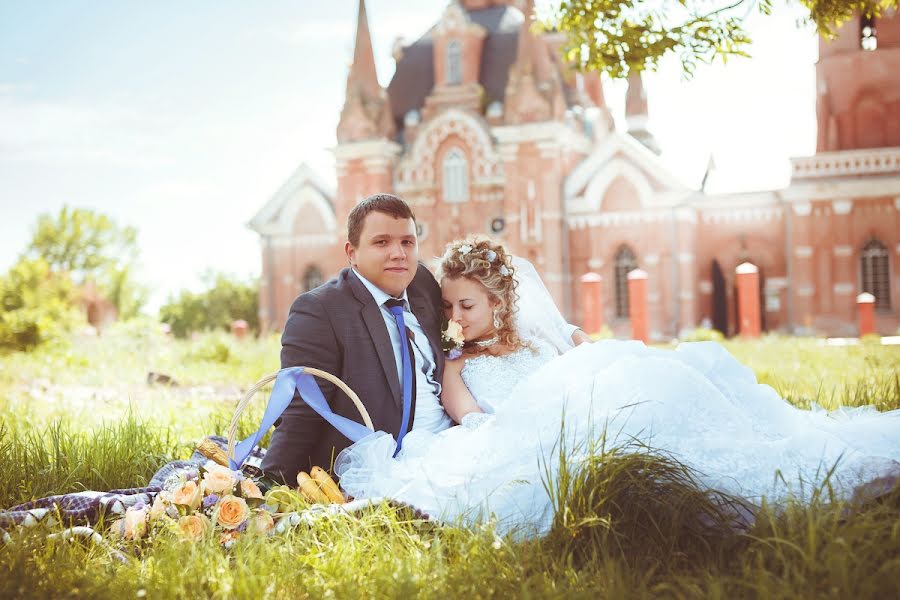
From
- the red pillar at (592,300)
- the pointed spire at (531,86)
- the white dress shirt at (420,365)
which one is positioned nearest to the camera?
the white dress shirt at (420,365)

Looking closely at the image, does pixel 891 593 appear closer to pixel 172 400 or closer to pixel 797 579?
pixel 797 579

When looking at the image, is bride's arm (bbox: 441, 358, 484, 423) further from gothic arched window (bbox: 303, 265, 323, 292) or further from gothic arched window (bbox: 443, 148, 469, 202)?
gothic arched window (bbox: 303, 265, 323, 292)

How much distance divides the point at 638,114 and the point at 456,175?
11.1 m

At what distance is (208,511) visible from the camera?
12.8 feet

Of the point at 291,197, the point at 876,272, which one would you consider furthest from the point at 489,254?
the point at 291,197

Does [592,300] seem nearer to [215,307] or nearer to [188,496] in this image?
[188,496]

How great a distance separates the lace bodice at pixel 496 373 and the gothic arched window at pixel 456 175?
27141 millimetres

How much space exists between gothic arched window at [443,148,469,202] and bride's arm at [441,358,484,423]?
27.2m

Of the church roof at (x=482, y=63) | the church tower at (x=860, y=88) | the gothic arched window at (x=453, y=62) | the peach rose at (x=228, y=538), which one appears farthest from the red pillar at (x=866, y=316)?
the peach rose at (x=228, y=538)

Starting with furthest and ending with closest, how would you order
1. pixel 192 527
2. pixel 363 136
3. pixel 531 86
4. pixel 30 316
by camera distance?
pixel 363 136, pixel 531 86, pixel 30 316, pixel 192 527

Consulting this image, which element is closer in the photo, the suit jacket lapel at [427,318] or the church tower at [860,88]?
the suit jacket lapel at [427,318]

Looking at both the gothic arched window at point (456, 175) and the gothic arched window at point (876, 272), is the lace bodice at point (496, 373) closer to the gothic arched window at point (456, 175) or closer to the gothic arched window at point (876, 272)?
the gothic arched window at point (876, 272)

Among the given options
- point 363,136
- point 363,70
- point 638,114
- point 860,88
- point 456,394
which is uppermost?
point 363,70

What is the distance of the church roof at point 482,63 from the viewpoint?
107 feet
